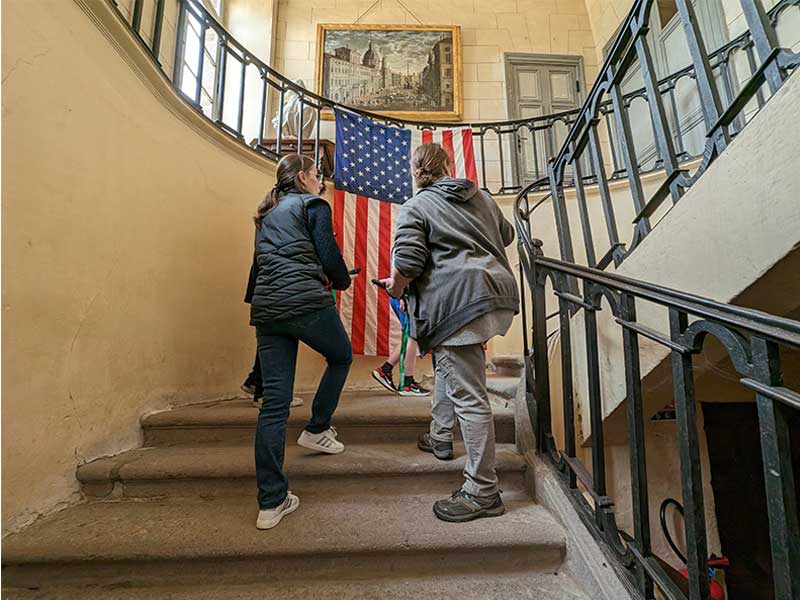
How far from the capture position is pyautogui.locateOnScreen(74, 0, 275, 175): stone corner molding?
5.03 feet

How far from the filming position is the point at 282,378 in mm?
1308

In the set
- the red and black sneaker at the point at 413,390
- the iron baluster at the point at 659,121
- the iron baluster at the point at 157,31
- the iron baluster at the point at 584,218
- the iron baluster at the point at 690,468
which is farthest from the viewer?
the red and black sneaker at the point at 413,390

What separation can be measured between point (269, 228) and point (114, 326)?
83 centimetres

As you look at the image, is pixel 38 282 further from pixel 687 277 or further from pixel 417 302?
pixel 687 277

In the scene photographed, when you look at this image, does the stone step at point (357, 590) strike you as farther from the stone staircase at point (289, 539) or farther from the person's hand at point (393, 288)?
the person's hand at point (393, 288)

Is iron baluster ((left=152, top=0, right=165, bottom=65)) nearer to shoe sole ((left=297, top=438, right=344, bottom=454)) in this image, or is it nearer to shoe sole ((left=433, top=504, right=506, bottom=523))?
shoe sole ((left=297, top=438, right=344, bottom=454))

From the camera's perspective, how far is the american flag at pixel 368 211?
295cm

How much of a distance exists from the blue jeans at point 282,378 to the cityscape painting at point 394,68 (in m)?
Answer: 3.98

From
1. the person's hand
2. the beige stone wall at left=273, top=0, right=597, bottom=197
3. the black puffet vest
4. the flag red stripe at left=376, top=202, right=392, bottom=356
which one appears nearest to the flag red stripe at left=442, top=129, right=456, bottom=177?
the flag red stripe at left=376, top=202, right=392, bottom=356

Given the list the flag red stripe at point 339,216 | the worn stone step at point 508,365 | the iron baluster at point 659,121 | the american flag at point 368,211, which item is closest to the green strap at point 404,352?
the american flag at point 368,211

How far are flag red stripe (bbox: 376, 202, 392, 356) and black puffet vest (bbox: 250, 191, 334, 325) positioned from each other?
56.9 inches

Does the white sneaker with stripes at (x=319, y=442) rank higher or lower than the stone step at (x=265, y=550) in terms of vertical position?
higher

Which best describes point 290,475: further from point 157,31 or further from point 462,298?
point 157,31

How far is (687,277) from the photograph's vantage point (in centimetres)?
106
